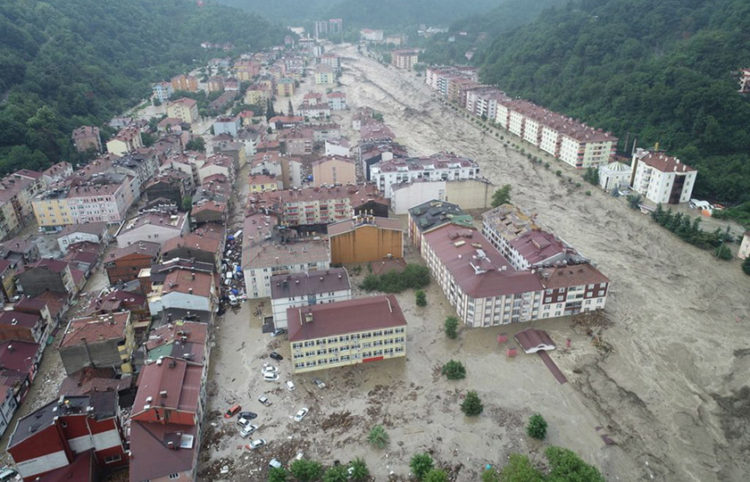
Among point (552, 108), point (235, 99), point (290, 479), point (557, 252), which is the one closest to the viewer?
point (290, 479)

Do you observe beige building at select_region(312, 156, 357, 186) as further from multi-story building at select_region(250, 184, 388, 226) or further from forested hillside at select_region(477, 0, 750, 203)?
forested hillside at select_region(477, 0, 750, 203)

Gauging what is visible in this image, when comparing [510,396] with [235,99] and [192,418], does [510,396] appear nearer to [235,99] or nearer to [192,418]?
[192,418]

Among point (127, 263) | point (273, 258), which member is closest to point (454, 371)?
point (273, 258)

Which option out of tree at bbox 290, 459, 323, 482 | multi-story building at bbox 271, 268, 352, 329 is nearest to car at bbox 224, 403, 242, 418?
tree at bbox 290, 459, 323, 482

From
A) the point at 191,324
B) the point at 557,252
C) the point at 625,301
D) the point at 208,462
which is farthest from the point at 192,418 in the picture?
the point at 625,301

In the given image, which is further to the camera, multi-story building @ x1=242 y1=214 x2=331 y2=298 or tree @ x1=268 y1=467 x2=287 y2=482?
multi-story building @ x1=242 y1=214 x2=331 y2=298

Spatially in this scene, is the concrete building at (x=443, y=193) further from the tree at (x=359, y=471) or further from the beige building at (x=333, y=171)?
the tree at (x=359, y=471)

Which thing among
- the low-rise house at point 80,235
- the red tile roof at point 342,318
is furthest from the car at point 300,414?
the low-rise house at point 80,235
